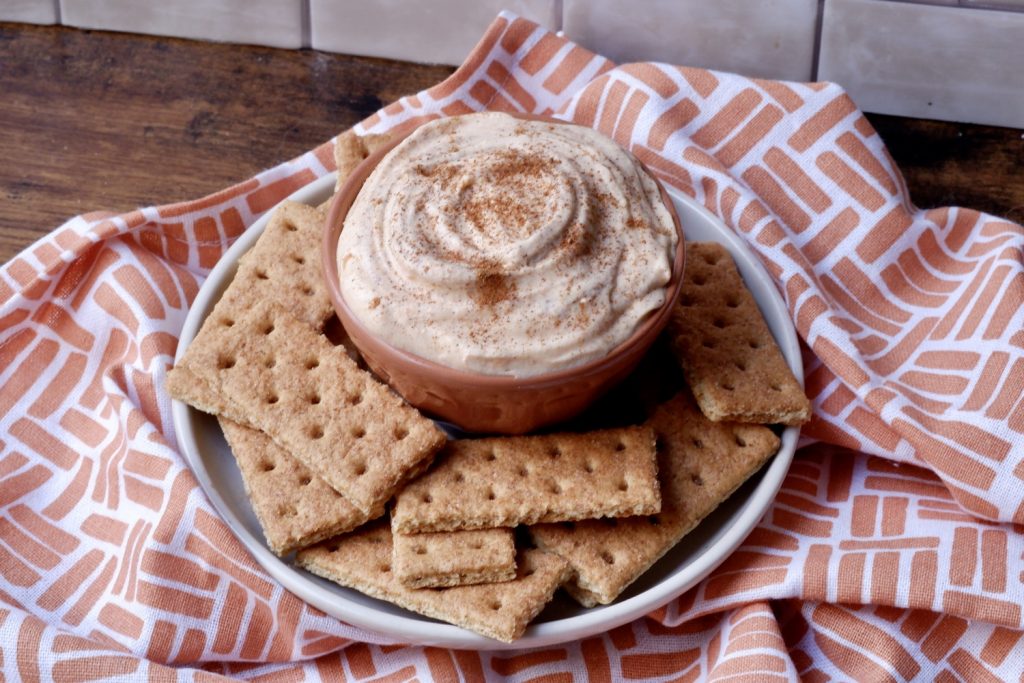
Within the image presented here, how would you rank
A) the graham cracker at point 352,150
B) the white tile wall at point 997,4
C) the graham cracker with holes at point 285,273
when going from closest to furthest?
the graham cracker with holes at point 285,273, the graham cracker at point 352,150, the white tile wall at point 997,4

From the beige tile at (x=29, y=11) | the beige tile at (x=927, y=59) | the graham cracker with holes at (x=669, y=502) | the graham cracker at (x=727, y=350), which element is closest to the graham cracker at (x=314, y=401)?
the graham cracker with holes at (x=669, y=502)

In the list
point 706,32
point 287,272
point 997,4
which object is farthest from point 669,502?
point 997,4

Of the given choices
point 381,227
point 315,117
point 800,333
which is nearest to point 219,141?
point 315,117

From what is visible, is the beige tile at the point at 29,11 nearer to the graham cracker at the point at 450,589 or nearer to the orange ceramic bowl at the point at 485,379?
the orange ceramic bowl at the point at 485,379

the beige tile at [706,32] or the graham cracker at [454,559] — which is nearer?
the graham cracker at [454,559]

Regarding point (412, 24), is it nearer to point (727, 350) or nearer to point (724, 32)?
point (724, 32)

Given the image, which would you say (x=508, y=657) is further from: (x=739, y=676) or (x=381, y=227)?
(x=381, y=227)
